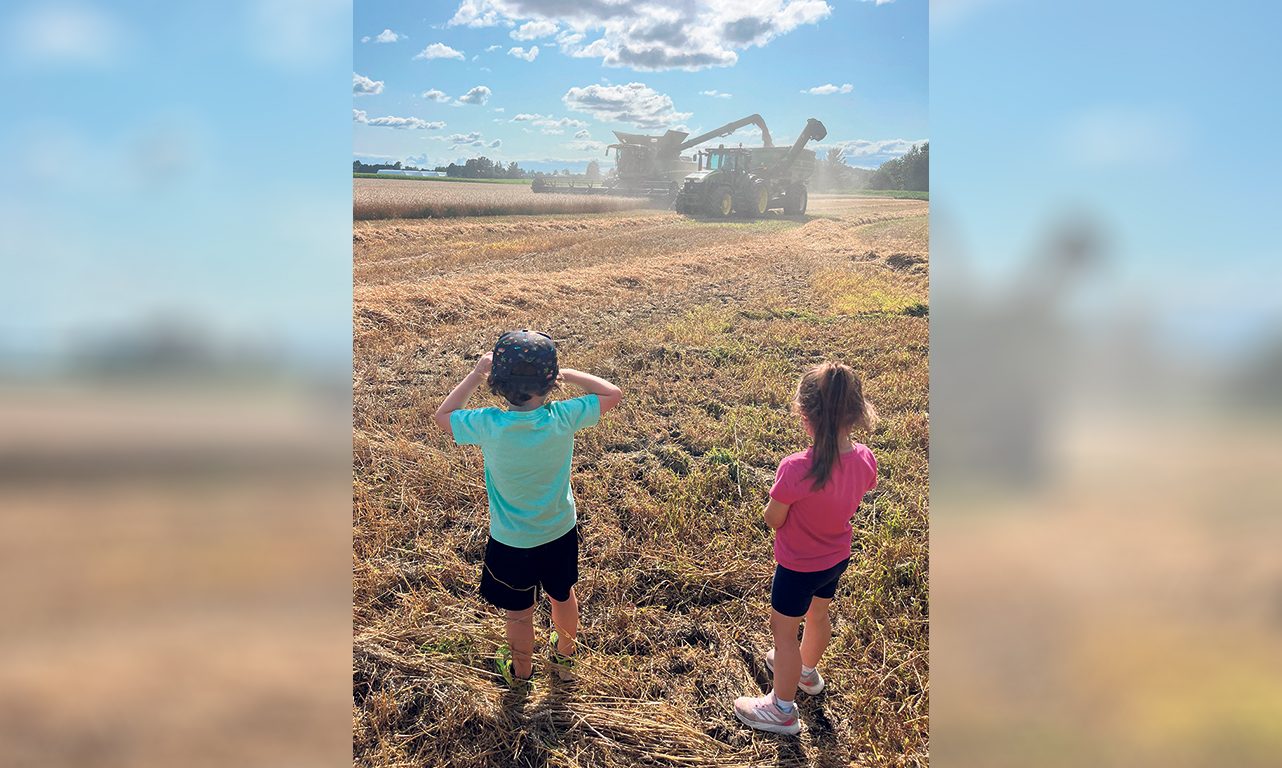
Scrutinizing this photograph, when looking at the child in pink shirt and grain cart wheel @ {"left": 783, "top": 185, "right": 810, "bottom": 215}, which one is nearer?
the child in pink shirt

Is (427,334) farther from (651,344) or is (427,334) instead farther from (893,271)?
(893,271)

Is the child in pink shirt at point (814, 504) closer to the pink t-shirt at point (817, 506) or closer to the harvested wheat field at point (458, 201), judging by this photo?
the pink t-shirt at point (817, 506)

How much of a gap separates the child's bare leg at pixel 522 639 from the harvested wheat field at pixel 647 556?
88mm

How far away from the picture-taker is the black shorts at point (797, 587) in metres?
2.25

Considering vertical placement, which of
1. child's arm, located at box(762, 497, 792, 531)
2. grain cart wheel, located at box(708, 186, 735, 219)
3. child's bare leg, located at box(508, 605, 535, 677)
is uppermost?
grain cart wheel, located at box(708, 186, 735, 219)

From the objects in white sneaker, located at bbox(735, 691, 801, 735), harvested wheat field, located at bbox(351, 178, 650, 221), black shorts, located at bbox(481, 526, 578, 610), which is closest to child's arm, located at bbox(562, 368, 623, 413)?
black shorts, located at bbox(481, 526, 578, 610)

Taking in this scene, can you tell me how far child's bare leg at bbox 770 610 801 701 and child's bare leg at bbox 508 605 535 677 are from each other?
86 cm

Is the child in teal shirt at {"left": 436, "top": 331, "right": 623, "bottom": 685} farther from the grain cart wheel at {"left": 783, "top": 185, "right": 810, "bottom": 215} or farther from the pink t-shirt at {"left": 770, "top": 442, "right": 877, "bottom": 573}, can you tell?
the grain cart wheel at {"left": 783, "top": 185, "right": 810, "bottom": 215}

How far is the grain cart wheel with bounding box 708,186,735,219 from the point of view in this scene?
22125 mm

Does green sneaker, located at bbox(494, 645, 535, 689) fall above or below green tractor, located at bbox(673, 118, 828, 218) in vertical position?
below

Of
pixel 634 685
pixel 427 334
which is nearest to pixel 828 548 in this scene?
pixel 634 685

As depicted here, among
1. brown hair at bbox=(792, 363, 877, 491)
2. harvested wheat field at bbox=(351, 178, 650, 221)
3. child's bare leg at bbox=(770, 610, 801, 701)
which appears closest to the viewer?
brown hair at bbox=(792, 363, 877, 491)

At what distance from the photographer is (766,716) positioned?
8.06 ft

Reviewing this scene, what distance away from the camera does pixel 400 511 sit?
400cm
